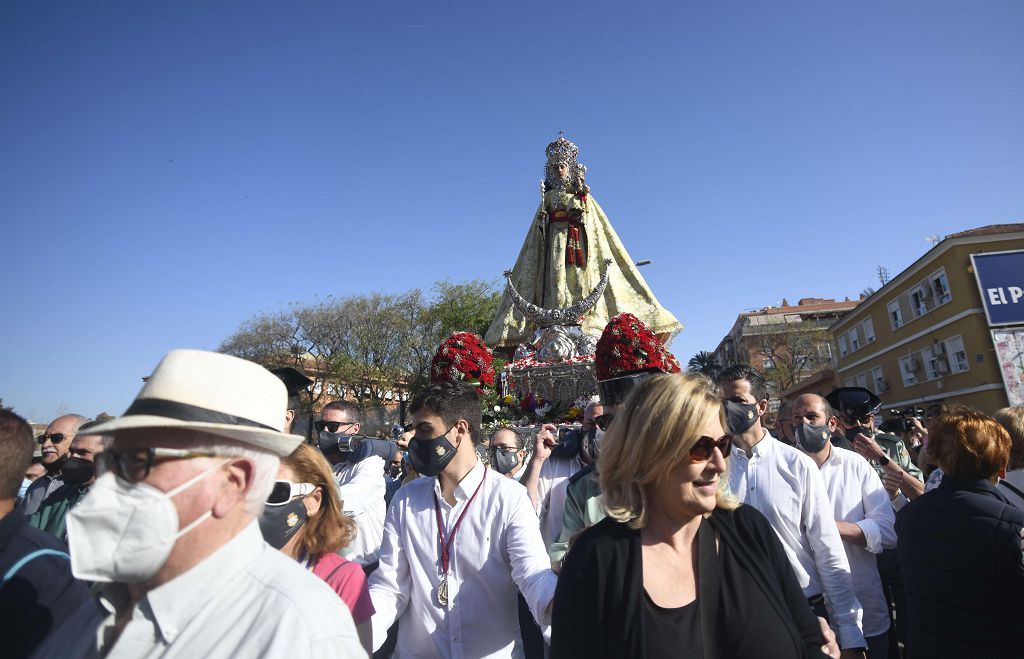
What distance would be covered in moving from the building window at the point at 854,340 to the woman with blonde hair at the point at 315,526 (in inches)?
1532

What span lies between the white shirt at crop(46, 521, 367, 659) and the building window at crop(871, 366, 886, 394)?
37.1m

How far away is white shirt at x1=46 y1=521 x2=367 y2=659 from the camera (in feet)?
4.21

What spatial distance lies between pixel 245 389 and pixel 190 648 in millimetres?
624

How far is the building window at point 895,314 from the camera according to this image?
29781 millimetres

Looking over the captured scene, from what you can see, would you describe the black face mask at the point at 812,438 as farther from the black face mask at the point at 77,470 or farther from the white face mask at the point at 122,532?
the black face mask at the point at 77,470

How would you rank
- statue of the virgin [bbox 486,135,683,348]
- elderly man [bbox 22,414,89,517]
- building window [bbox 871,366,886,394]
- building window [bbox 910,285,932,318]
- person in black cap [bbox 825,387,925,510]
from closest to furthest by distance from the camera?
person in black cap [bbox 825,387,925,510], elderly man [bbox 22,414,89,517], statue of the virgin [bbox 486,135,683,348], building window [bbox 910,285,932,318], building window [bbox 871,366,886,394]

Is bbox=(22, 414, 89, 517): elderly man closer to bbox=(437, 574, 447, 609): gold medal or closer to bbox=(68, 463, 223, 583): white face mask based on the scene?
bbox=(437, 574, 447, 609): gold medal

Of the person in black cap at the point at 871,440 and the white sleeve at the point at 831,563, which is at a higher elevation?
the person in black cap at the point at 871,440

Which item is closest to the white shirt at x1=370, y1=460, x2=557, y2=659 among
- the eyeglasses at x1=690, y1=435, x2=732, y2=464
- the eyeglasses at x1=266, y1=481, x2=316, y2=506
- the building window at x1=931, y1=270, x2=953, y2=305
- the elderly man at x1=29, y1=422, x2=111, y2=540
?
the eyeglasses at x1=266, y1=481, x2=316, y2=506

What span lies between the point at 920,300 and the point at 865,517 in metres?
29.9

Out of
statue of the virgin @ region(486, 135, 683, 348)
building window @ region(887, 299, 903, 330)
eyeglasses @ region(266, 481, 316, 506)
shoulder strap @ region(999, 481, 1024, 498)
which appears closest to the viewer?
eyeglasses @ region(266, 481, 316, 506)

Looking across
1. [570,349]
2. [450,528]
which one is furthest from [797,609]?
[570,349]

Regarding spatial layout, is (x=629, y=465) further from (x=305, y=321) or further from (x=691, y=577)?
(x=305, y=321)

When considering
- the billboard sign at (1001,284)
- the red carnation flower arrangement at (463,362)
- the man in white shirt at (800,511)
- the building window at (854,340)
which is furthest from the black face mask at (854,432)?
the building window at (854,340)
